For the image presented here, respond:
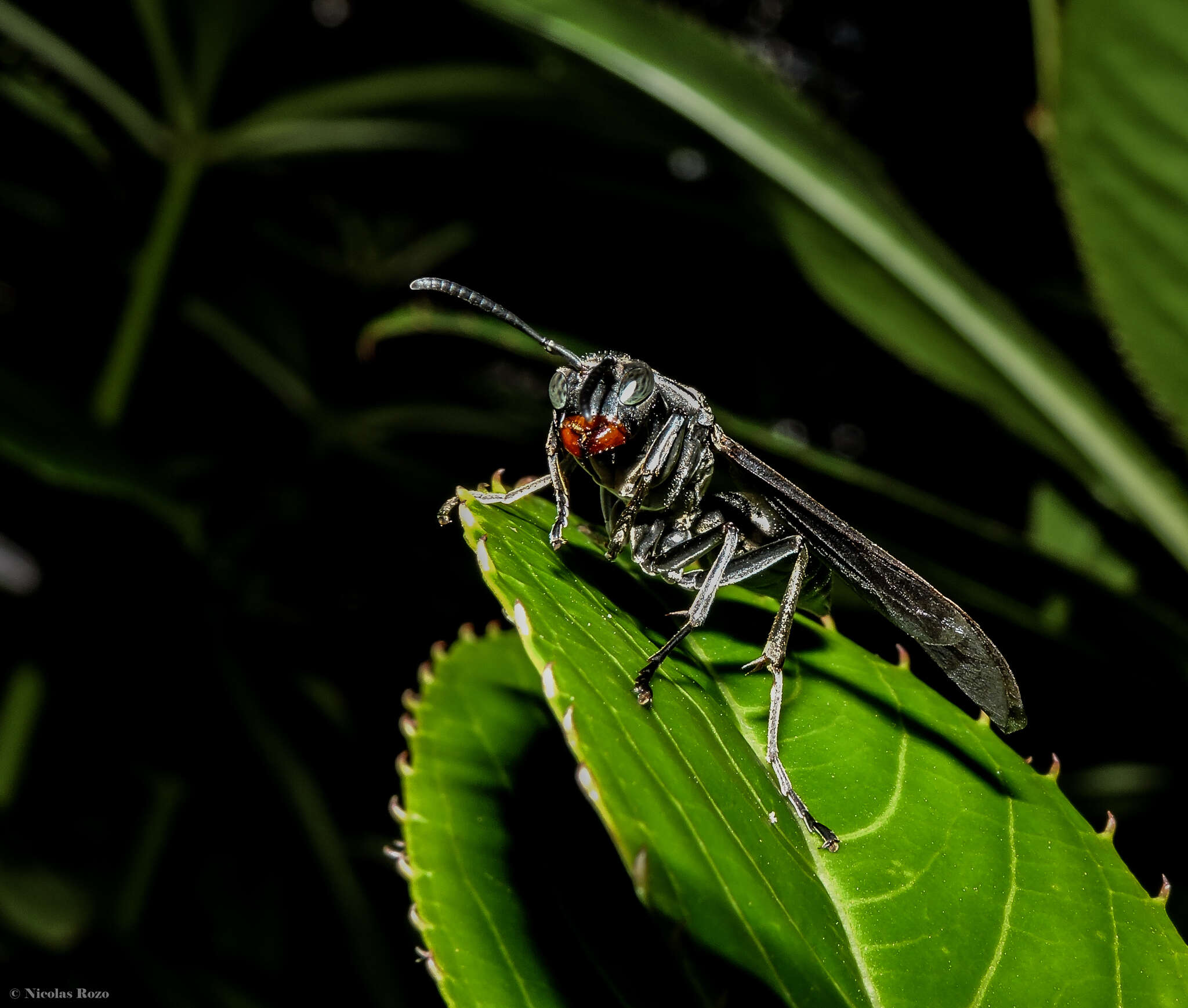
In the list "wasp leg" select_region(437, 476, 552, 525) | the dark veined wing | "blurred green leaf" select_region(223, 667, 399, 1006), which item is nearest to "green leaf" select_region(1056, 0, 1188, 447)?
the dark veined wing

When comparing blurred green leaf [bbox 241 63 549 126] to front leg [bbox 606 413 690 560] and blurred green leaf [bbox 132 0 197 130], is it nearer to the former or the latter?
blurred green leaf [bbox 132 0 197 130]

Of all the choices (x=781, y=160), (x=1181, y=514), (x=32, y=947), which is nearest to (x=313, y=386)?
(x=32, y=947)

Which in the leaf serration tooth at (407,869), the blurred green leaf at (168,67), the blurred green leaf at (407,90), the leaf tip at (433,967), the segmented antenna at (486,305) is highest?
the blurred green leaf at (168,67)

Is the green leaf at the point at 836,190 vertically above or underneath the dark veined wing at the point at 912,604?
above

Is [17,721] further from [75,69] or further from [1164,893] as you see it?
[1164,893]

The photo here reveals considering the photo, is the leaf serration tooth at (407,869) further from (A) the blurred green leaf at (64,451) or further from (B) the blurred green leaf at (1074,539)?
(B) the blurred green leaf at (1074,539)

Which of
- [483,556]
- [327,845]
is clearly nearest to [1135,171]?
[483,556]

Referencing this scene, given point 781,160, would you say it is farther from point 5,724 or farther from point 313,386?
point 313,386

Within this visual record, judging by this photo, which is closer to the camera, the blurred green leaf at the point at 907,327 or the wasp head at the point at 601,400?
the wasp head at the point at 601,400

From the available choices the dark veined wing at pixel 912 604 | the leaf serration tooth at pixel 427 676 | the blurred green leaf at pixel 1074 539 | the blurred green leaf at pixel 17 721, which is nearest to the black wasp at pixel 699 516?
the dark veined wing at pixel 912 604
